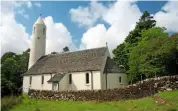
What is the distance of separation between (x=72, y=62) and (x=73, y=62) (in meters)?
0.29

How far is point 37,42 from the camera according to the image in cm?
5522

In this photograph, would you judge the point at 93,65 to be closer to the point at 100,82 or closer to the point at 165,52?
the point at 100,82

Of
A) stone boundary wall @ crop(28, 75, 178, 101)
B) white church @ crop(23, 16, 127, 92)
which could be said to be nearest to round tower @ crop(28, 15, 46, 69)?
white church @ crop(23, 16, 127, 92)

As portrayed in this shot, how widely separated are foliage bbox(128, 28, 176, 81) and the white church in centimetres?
384

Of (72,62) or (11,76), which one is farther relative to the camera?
(11,76)

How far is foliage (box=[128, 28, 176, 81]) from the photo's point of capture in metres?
37.1

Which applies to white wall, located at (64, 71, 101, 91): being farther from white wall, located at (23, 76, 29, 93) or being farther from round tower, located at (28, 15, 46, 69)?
round tower, located at (28, 15, 46, 69)

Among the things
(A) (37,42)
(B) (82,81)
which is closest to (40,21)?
(A) (37,42)

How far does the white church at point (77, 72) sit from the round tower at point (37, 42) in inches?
129

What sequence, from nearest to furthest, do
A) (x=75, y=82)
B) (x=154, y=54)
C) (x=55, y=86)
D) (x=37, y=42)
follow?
(x=154, y=54)
(x=75, y=82)
(x=55, y=86)
(x=37, y=42)

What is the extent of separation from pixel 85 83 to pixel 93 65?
3632mm

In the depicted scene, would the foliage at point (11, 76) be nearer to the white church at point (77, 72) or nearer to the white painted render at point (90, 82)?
the white church at point (77, 72)

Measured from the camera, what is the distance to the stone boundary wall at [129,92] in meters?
26.5

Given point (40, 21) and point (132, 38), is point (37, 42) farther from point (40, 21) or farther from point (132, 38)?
point (132, 38)
